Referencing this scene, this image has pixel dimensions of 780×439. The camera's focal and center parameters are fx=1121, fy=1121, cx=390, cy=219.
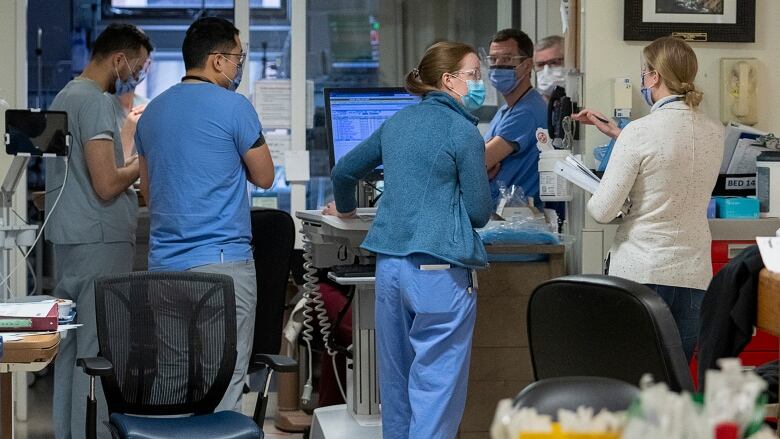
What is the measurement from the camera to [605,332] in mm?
2119

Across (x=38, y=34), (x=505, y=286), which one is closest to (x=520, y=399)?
(x=505, y=286)

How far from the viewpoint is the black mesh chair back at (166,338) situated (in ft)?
10.8

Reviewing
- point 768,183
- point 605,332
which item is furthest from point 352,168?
point 605,332

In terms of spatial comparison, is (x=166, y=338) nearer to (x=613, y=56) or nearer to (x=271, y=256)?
(x=271, y=256)

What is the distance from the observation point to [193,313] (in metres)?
3.34

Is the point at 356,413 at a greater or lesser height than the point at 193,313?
lesser

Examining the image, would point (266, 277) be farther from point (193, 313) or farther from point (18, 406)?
point (18, 406)

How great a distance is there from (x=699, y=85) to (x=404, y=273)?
5.48 feet

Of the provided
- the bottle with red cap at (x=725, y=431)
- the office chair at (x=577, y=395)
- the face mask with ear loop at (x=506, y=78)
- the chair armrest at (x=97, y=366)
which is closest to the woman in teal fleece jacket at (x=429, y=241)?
the chair armrest at (x=97, y=366)

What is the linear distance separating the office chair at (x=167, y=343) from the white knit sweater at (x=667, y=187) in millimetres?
1153

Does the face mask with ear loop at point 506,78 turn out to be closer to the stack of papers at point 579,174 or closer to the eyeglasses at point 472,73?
the stack of papers at point 579,174

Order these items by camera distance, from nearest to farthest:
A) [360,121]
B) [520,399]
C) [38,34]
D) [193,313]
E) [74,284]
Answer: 1. [520,399]
2. [193,313]
3. [74,284]
4. [360,121]
5. [38,34]

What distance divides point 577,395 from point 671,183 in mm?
2008

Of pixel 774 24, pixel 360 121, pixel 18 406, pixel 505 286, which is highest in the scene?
pixel 774 24
